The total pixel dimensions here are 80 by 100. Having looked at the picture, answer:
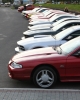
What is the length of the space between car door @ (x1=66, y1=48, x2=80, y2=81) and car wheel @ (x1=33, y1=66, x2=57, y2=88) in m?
0.36

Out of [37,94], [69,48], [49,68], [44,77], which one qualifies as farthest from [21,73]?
[69,48]

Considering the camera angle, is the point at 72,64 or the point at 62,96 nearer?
the point at 62,96

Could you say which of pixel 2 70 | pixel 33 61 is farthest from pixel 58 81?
pixel 2 70

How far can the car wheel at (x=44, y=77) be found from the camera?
272 inches

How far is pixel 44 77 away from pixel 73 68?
0.76 m

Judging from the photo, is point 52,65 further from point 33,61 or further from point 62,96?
point 62,96

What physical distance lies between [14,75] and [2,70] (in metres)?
1.93

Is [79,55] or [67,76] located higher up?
[79,55]

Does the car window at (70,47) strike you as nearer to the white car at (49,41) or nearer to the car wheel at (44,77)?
the car wheel at (44,77)

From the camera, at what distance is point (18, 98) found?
600 centimetres

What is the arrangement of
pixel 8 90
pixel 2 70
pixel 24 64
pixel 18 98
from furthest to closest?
pixel 2 70 < pixel 24 64 < pixel 8 90 < pixel 18 98

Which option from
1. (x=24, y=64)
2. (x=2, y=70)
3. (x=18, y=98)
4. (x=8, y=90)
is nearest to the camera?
(x=18, y=98)

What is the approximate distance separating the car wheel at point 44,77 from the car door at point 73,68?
1.18ft

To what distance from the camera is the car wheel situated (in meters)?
6.92
